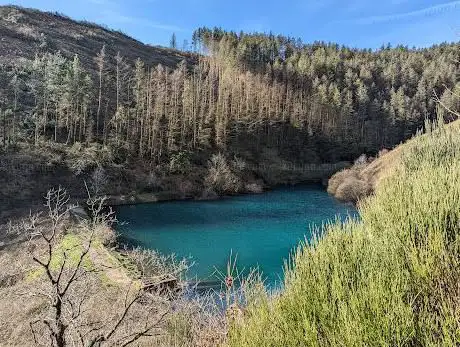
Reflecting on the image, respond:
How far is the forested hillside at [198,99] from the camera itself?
70.9 meters

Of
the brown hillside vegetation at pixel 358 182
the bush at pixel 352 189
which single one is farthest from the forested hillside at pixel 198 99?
the bush at pixel 352 189

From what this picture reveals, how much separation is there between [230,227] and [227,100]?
56229 millimetres

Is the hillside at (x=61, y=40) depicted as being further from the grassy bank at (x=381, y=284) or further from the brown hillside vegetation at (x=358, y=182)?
the grassy bank at (x=381, y=284)

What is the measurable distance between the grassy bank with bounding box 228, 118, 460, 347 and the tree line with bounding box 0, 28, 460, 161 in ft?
149

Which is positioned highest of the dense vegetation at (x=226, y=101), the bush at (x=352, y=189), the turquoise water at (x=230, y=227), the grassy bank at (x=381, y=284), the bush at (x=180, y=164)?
the dense vegetation at (x=226, y=101)

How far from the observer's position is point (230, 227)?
46.8 metres

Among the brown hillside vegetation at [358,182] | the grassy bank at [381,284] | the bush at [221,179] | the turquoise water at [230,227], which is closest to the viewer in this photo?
the grassy bank at [381,284]

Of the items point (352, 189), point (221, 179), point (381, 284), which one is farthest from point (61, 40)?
point (381, 284)

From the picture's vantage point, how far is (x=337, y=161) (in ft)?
333

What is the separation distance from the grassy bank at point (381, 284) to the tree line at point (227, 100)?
1788 inches

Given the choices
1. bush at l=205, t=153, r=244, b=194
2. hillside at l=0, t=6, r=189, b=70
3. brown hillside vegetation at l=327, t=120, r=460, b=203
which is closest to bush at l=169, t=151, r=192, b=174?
bush at l=205, t=153, r=244, b=194

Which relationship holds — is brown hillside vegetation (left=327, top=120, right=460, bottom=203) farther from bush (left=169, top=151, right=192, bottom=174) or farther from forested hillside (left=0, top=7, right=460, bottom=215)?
bush (left=169, top=151, right=192, bottom=174)

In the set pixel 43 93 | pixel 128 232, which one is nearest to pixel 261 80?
pixel 43 93

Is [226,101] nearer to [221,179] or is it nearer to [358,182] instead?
[221,179]
